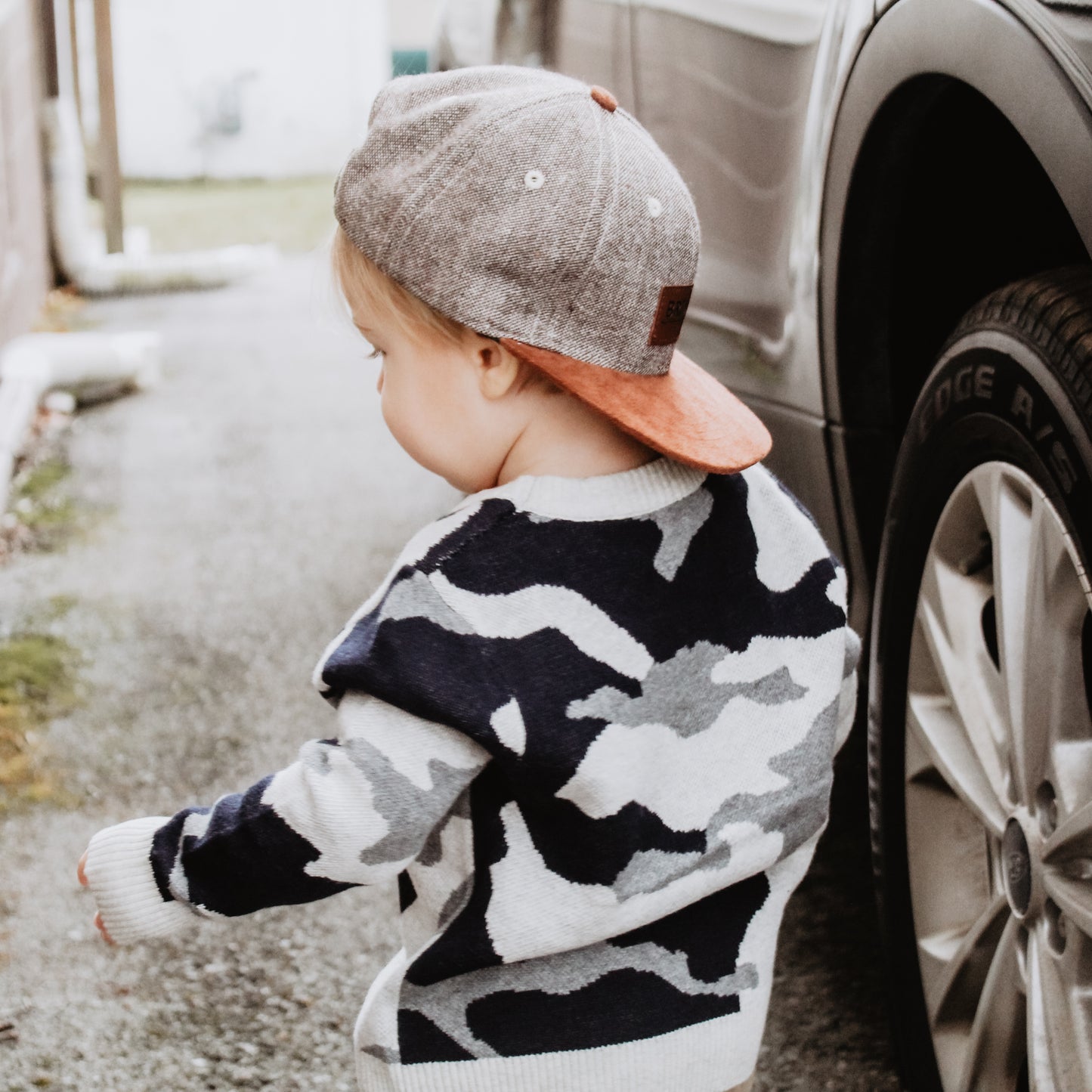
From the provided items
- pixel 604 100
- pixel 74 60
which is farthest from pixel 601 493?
pixel 74 60

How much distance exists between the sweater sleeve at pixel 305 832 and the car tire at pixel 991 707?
2.17ft

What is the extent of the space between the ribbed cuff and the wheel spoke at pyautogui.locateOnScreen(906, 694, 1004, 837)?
913 mm

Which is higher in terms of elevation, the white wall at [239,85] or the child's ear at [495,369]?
the child's ear at [495,369]

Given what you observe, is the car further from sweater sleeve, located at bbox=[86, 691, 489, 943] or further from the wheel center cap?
sweater sleeve, located at bbox=[86, 691, 489, 943]

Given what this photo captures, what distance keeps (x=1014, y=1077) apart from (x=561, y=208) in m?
1.16

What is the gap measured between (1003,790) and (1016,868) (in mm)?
94

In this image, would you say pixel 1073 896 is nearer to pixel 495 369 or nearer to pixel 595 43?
pixel 495 369

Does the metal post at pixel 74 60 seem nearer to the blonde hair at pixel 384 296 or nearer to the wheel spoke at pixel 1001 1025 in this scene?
the blonde hair at pixel 384 296

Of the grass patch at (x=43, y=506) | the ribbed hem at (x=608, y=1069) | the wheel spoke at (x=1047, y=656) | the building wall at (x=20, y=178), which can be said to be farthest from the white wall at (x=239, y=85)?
the ribbed hem at (x=608, y=1069)

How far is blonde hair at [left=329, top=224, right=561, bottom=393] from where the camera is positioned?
1286 mm

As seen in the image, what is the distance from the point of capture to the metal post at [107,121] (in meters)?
7.88

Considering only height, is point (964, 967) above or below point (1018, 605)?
below

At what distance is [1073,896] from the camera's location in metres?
1.49

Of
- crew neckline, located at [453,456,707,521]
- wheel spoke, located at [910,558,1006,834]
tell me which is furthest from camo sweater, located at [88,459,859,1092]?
wheel spoke, located at [910,558,1006,834]
